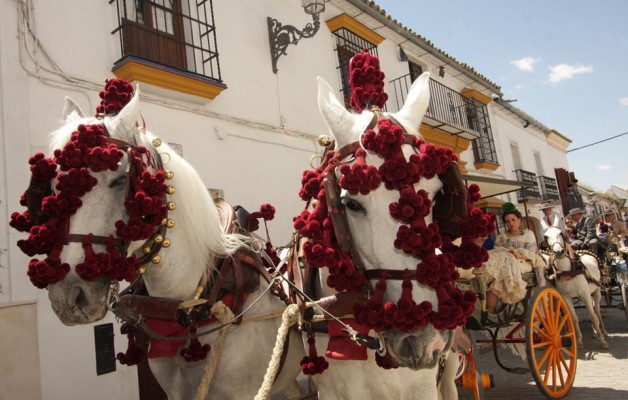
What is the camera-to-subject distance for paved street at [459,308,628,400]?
450 cm

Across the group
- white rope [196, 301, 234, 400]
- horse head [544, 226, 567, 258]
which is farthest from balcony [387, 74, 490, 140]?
white rope [196, 301, 234, 400]

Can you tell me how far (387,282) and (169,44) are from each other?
5.13 metres

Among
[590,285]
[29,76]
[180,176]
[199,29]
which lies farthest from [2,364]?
[590,285]

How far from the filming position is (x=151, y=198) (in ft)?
5.89

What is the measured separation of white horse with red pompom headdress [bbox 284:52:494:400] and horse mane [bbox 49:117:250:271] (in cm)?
57

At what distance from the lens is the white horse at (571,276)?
5875 mm

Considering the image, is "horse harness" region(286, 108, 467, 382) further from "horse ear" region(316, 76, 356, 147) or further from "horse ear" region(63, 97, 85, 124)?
"horse ear" region(63, 97, 85, 124)

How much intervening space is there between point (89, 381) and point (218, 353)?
2851 millimetres

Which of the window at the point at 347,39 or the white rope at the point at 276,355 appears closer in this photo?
the white rope at the point at 276,355

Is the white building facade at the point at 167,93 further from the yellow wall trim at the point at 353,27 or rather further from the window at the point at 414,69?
the window at the point at 414,69

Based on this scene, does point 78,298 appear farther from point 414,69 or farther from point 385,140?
point 414,69

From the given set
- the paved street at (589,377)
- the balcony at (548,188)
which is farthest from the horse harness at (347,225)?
the balcony at (548,188)

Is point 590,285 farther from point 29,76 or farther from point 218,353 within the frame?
point 29,76

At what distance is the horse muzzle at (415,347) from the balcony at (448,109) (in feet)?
26.7
